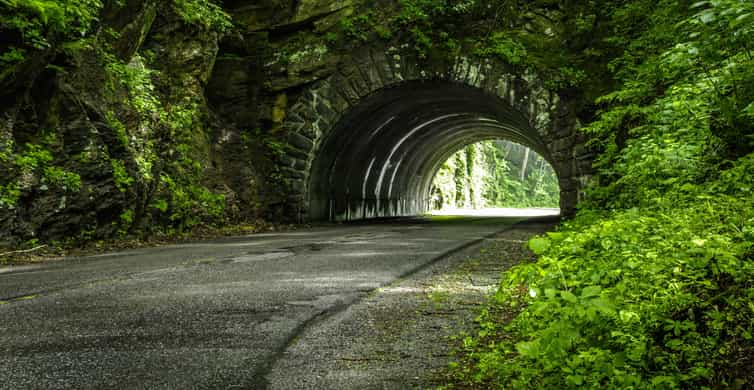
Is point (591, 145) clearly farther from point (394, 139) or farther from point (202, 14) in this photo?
point (202, 14)

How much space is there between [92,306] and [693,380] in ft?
13.3

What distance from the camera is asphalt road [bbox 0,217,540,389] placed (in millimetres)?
2848

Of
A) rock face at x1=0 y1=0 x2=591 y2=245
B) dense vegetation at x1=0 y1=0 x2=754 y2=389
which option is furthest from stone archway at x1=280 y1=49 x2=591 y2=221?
dense vegetation at x1=0 y1=0 x2=754 y2=389

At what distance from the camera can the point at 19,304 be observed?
4.45 m

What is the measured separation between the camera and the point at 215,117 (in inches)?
583

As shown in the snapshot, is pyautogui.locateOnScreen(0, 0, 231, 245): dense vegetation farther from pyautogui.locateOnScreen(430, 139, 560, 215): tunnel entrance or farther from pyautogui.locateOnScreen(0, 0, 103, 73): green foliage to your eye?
pyautogui.locateOnScreen(430, 139, 560, 215): tunnel entrance

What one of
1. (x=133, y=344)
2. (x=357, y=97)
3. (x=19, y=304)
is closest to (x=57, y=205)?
(x=19, y=304)

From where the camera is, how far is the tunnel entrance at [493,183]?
32.8m

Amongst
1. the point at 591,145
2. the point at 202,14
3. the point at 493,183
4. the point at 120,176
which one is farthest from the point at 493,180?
the point at 120,176

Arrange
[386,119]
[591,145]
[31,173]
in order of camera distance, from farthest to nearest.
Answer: [386,119], [591,145], [31,173]

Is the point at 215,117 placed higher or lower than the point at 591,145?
higher

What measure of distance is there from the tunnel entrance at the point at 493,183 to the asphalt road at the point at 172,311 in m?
20.5

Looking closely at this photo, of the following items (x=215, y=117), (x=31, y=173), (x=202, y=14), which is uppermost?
(x=202, y=14)

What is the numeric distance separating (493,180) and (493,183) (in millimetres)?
268
